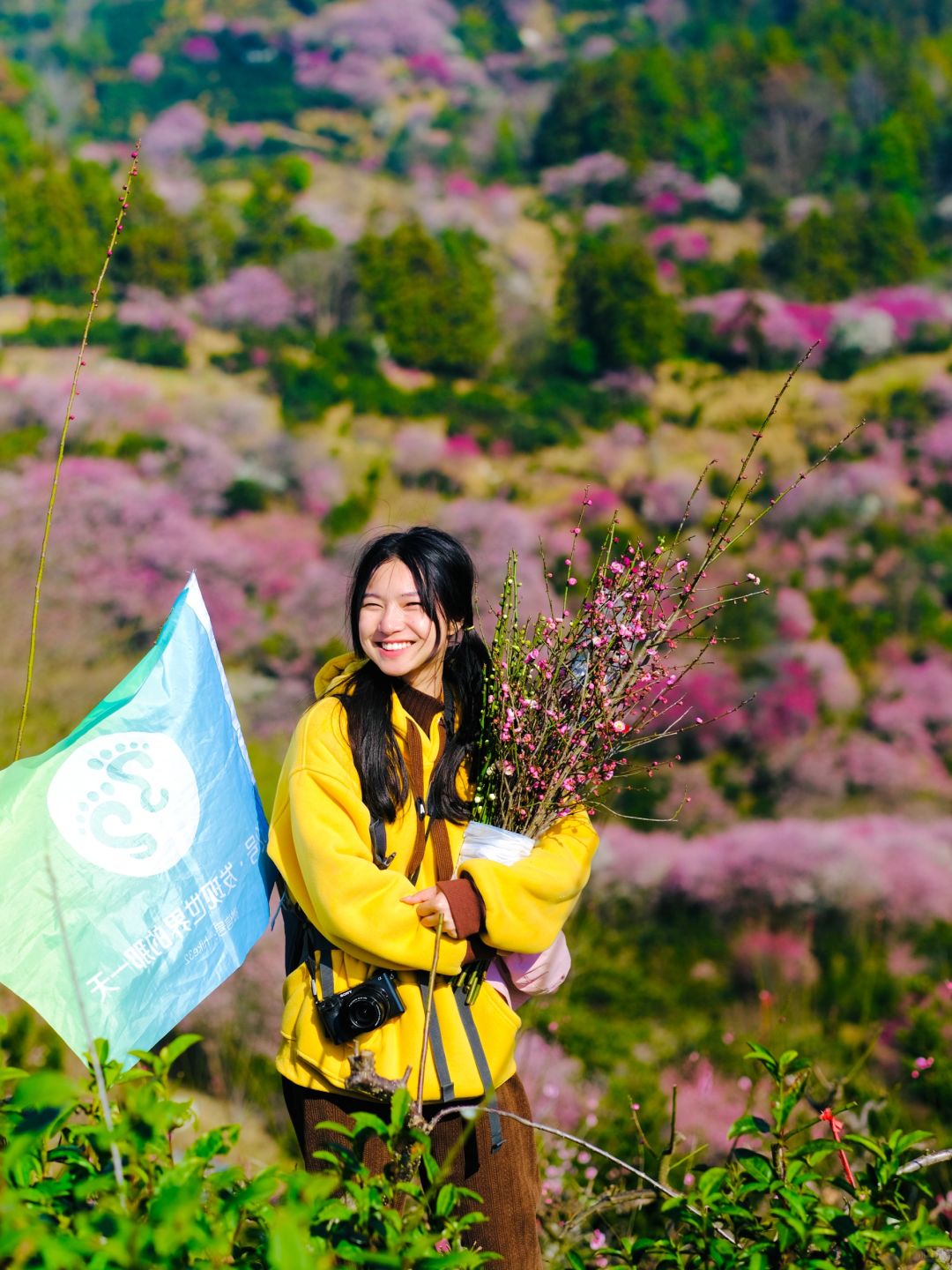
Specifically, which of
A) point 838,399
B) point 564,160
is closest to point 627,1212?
point 838,399

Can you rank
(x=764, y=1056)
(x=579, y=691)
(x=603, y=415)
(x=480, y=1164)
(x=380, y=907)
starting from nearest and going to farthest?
(x=764, y=1056) → (x=380, y=907) → (x=480, y=1164) → (x=579, y=691) → (x=603, y=415)

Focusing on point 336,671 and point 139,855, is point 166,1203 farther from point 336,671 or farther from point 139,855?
point 336,671

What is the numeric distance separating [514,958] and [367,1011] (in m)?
0.26

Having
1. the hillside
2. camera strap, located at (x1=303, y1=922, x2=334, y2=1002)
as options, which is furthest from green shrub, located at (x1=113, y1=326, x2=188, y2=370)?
camera strap, located at (x1=303, y1=922, x2=334, y2=1002)

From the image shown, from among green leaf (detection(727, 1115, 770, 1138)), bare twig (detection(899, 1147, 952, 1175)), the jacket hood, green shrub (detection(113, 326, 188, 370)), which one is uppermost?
green shrub (detection(113, 326, 188, 370))

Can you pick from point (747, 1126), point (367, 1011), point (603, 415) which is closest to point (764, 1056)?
point (747, 1126)

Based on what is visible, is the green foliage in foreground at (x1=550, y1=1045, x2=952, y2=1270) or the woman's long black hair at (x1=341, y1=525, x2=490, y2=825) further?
the woman's long black hair at (x1=341, y1=525, x2=490, y2=825)

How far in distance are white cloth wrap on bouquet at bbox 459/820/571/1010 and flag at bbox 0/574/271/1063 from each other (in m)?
0.39

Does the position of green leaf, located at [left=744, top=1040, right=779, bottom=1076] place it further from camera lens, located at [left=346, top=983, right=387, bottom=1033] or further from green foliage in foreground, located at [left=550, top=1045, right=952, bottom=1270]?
camera lens, located at [left=346, top=983, right=387, bottom=1033]

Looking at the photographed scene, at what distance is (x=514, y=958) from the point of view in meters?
1.70

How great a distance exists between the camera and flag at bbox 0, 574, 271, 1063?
1.56 meters

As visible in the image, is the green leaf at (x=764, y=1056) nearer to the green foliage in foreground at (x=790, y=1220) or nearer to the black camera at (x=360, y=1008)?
the green foliage in foreground at (x=790, y=1220)

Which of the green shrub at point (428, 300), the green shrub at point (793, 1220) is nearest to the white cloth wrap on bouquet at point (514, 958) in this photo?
the green shrub at point (793, 1220)

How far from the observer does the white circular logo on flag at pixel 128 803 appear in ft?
5.33
